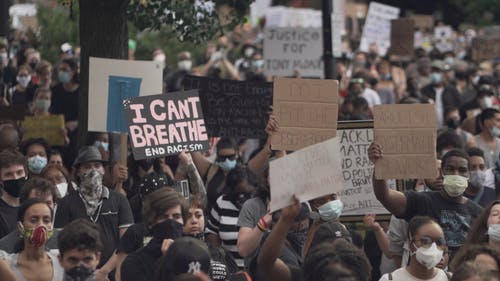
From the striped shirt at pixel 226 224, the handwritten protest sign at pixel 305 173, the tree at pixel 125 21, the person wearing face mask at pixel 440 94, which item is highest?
the tree at pixel 125 21

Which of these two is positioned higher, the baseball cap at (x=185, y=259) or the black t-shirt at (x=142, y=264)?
the baseball cap at (x=185, y=259)

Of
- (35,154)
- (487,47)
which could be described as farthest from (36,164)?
(487,47)

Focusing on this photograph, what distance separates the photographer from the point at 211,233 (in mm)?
11008

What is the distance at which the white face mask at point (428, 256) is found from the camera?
832 cm

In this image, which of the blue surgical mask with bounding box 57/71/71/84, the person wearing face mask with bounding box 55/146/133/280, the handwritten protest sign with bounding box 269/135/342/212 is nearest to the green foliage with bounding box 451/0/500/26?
the blue surgical mask with bounding box 57/71/71/84

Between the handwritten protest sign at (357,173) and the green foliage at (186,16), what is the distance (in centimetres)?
257

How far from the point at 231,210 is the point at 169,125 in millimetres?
751

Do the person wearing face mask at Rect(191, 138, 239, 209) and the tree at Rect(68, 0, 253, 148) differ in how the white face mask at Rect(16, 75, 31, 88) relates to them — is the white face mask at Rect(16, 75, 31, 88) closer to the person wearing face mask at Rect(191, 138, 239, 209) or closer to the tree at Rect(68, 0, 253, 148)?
the tree at Rect(68, 0, 253, 148)

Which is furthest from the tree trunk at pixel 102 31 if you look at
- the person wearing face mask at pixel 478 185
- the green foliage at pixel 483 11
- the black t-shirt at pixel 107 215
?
the green foliage at pixel 483 11

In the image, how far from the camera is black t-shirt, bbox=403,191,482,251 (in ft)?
31.4

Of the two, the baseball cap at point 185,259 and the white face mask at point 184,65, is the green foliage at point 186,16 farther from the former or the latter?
the white face mask at point 184,65

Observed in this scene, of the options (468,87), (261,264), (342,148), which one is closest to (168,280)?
(261,264)

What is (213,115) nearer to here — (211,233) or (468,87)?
(211,233)

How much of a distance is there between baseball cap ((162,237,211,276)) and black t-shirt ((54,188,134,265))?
3.27 metres
